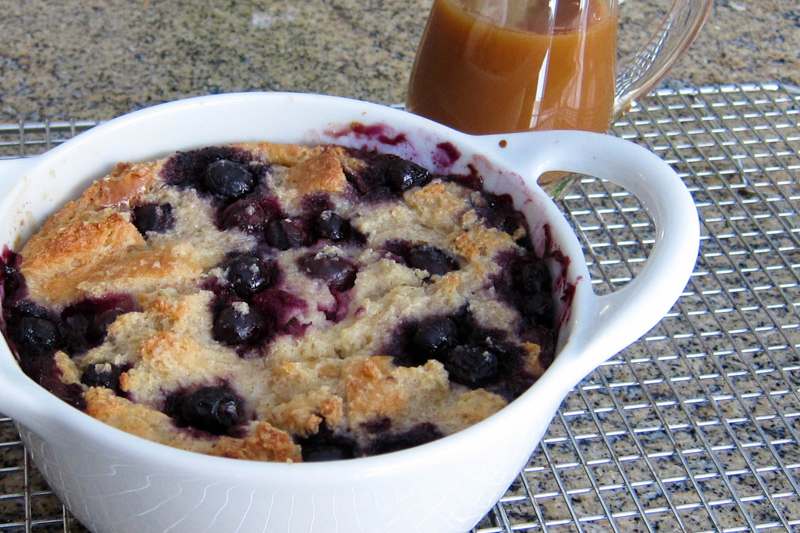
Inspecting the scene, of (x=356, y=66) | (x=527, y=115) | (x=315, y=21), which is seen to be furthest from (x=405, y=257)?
(x=315, y=21)

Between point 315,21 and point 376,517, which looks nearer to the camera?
point 376,517

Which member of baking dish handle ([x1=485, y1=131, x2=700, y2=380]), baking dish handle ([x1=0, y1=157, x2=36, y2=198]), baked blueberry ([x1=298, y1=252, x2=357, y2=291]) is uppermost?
baking dish handle ([x1=0, y1=157, x2=36, y2=198])

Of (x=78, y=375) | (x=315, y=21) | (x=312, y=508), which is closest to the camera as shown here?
(x=312, y=508)

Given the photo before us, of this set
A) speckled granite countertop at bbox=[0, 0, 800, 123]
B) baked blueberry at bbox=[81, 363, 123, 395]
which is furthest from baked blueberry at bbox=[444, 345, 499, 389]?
speckled granite countertop at bbox=[0, 0, 800, 123]

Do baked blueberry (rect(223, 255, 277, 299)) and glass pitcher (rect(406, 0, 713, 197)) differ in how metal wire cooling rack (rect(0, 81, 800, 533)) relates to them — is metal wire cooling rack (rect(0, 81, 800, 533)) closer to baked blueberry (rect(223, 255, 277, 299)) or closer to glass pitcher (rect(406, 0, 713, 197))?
glass pitcher (rect(406, 0, 713, 197))

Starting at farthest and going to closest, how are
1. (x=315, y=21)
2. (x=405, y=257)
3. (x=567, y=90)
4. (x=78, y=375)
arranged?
1. (x=315, y=21)
2. (x=567, y=90)
3. (x=405, y=257)
4. (x=78, y=375)

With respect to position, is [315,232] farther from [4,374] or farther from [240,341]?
[4,374]

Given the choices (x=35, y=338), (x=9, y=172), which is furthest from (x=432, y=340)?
(x=9, y=172)
